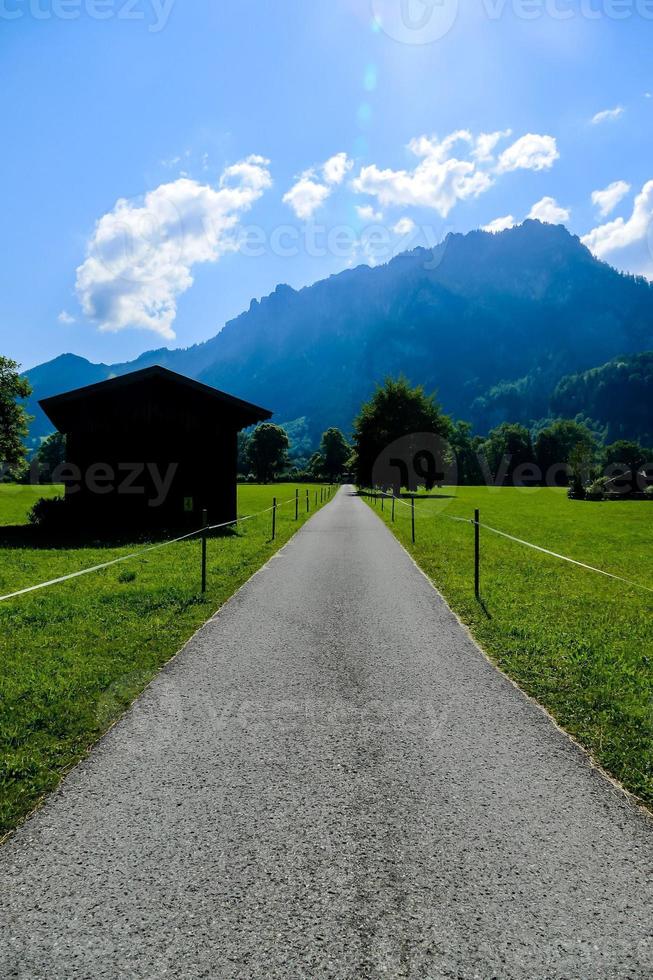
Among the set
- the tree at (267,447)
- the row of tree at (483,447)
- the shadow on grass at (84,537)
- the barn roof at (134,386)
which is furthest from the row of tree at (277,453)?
the shadow on grass at (84,537)

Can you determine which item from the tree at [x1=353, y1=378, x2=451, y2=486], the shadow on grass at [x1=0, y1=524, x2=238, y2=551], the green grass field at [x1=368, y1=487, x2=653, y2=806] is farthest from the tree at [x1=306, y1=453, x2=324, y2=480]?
the green grass field at [x1=368, y1=487, x2=653, y2=806]

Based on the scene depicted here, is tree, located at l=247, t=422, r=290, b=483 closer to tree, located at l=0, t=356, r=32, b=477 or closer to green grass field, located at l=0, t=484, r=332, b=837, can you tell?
tree, located at l=0, t=356, r=32, b=477

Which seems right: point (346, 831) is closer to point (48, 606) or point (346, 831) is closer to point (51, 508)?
point (48, 606)

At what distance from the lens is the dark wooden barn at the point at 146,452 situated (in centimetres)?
2133

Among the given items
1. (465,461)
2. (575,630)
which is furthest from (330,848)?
(465,461)

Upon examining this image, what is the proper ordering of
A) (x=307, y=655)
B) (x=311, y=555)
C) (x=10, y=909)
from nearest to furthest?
(x=10, y=909) < (x=307, y=655) < (x=311, y=555)

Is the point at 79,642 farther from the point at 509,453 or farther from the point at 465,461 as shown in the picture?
the point at 509,453

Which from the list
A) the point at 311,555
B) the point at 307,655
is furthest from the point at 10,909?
the point at 311,555

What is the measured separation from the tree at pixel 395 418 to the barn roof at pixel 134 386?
128ft

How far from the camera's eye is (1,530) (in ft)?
70.5

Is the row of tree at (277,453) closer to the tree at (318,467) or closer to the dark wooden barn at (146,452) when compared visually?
the tree at (318,467)

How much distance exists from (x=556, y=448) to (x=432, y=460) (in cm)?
9088

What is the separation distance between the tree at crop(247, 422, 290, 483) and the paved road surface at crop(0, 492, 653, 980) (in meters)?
107

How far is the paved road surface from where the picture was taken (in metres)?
2.17
